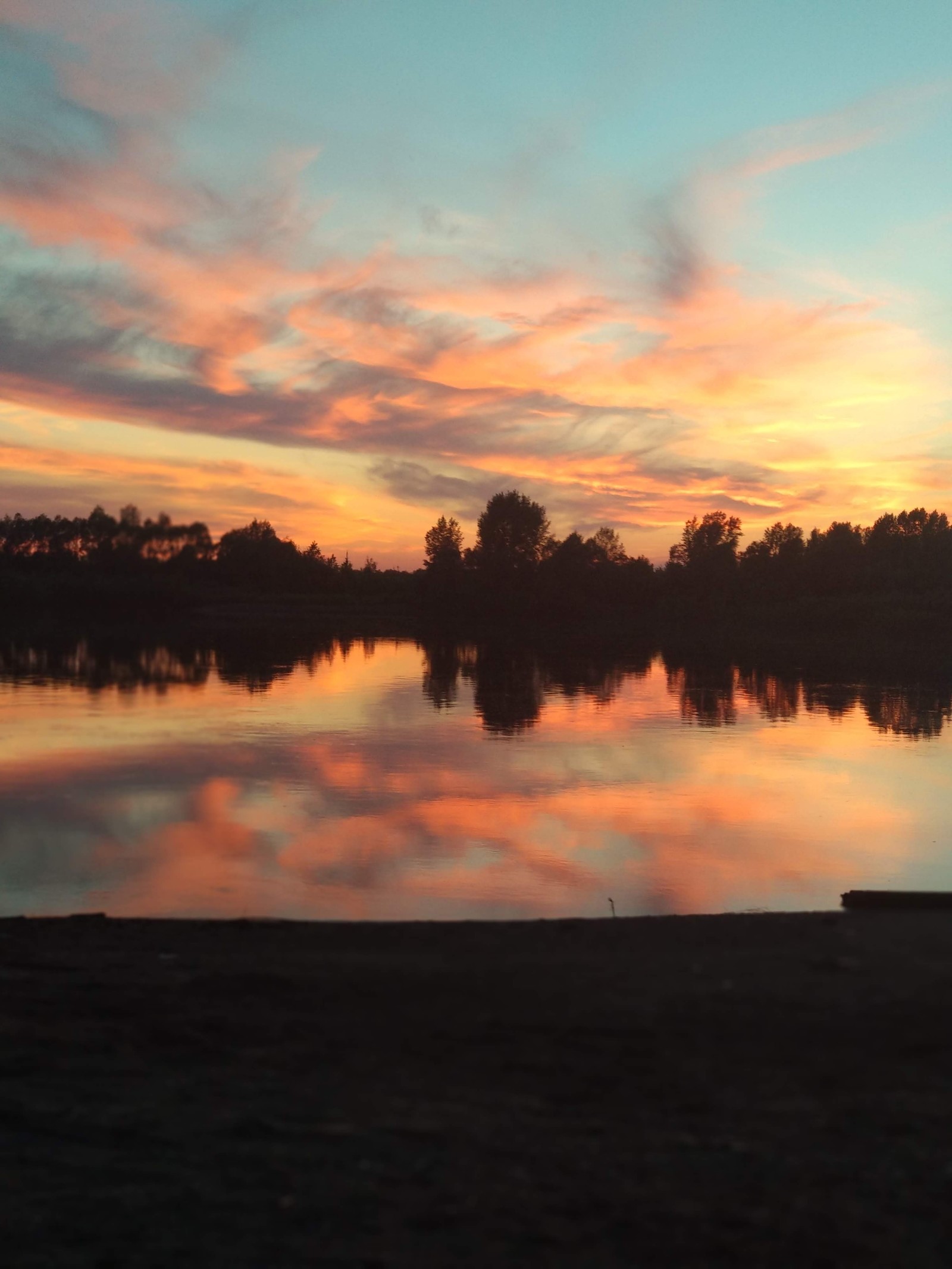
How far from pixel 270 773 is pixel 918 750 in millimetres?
17342

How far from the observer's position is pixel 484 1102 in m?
5.96

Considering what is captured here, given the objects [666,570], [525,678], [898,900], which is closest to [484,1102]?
[898,900]

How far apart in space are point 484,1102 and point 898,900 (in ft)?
20.9

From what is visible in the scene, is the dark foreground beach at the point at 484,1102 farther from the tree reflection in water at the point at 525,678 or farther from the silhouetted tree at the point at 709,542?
the silhouetted tree at the point at 709,542

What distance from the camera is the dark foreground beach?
4742 mm

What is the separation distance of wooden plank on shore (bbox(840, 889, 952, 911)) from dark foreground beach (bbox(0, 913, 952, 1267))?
1643 millimetres

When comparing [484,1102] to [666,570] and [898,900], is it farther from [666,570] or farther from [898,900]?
[666,570]

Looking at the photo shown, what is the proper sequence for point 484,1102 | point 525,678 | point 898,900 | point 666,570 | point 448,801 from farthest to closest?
1. point 666,570
2. point 525,678
3. point 448,801
4. point 898,900
5. point 484,1102

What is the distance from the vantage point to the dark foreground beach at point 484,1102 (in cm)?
474

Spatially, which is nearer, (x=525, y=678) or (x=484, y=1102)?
(x=484, y=1102)

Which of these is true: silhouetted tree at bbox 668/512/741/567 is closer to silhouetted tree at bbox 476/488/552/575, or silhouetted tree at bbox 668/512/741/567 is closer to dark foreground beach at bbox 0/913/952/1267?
silhouetted tree at bbox 476/488/552/575

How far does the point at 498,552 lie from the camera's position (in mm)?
125688

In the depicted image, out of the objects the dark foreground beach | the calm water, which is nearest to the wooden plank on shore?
the dark foreground beach

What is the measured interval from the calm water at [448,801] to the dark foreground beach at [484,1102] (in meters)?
4.48
